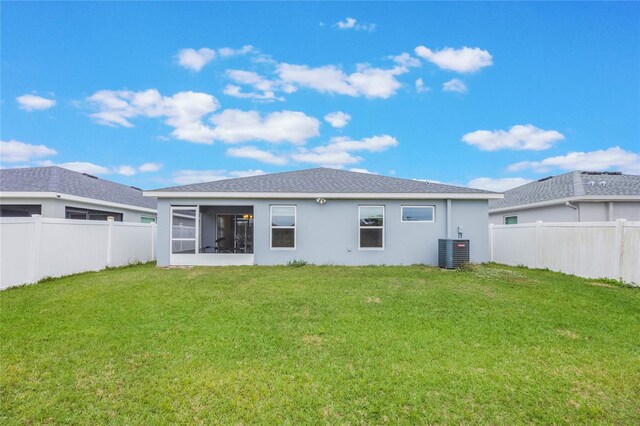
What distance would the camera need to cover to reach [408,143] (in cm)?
1722

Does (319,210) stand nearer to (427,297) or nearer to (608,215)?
(427,297)

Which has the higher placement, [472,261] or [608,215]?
[608,215]

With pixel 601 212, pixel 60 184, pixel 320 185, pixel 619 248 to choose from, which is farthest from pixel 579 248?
pixel 60 184

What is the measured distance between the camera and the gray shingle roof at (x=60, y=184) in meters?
13.4

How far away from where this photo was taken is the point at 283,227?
12508 mm

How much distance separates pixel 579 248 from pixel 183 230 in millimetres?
13142

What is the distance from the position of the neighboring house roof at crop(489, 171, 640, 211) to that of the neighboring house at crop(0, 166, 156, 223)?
20.1 m

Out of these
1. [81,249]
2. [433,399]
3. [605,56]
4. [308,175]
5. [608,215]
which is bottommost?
[433,399]

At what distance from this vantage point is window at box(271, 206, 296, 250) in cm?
1246

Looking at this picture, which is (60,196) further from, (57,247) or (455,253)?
(455,253)

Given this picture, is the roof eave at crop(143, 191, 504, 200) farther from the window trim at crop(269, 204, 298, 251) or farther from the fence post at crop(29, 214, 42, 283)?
the fence post at crop(29, 214, 42, 283)

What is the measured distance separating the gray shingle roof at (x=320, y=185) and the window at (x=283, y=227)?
772mm

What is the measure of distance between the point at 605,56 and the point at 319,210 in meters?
11.9

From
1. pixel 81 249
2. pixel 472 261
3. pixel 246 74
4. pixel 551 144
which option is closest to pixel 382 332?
pixel 472 261
